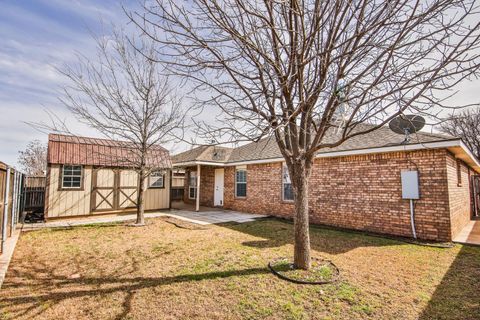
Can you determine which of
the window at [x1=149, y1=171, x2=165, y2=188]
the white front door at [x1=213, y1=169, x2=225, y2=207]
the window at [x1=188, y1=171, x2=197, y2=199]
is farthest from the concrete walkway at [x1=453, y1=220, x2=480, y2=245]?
the window at [x1=188, y1=171, x2=197, y2=199]

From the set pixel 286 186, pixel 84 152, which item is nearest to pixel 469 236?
pixel 286 186

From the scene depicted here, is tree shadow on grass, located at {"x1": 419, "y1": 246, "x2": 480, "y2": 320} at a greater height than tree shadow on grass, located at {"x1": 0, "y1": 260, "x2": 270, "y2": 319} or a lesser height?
lesser

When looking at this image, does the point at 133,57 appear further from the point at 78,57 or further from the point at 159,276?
the point at 159,276

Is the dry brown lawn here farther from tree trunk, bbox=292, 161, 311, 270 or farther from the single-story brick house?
the single-story brick house

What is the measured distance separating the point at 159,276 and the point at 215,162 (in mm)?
9104

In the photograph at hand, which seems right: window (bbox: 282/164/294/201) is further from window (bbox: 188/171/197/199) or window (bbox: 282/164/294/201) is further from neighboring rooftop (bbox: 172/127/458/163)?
window (bbox: 188/171/197/199)

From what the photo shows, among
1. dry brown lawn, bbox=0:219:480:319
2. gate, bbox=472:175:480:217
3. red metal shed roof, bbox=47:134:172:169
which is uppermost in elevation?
red metal shed roof, bbox=47:134:172:169

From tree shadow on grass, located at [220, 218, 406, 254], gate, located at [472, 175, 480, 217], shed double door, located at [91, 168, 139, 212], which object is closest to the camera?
tree shadow on grass, located at [220, 218, 406, 254]

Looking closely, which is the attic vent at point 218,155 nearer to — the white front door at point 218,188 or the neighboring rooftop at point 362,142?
the neighboring rooftop at point 362,142

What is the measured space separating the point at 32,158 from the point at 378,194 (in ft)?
110

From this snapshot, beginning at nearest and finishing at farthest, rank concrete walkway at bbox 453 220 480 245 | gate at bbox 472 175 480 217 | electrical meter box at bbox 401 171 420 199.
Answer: concrete walkway at bbox 453 220 480 245 → electrical meter box at bbox 401 171 420 199 → gate at bbox 472 175 480 217

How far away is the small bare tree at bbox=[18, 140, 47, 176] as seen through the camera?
26.6 metres

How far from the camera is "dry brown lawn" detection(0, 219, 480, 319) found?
309 cm

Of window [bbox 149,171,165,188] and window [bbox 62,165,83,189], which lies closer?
window [bbox 62,165,83,189]
